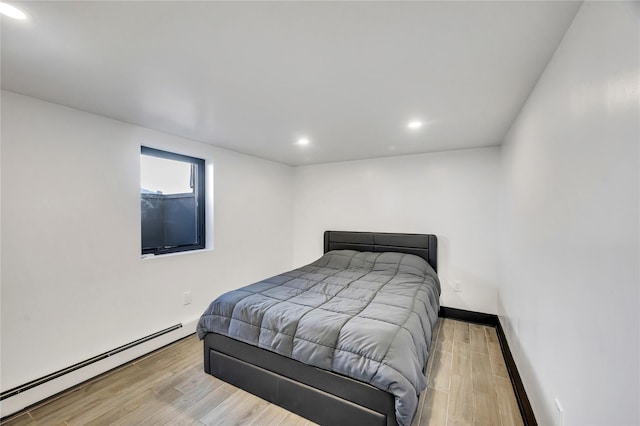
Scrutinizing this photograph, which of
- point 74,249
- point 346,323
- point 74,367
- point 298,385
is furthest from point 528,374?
point 74,249

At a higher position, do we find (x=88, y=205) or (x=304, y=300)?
(x=88, y=205)

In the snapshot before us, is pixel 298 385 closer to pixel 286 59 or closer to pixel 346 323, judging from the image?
pixel 346 323

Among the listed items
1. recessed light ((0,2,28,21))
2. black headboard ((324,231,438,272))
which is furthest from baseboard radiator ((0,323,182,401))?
black headboard ((324,231,438,272))

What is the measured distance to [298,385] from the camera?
1779 mm

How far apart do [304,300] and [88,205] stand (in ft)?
6.55

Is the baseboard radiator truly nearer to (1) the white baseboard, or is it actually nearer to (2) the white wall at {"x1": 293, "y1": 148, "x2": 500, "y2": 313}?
(1) the white baseboard

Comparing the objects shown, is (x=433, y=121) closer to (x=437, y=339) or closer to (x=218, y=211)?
(x=437, y=339)

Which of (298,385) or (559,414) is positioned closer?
(559,414)

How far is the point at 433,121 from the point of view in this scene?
7.83 ft

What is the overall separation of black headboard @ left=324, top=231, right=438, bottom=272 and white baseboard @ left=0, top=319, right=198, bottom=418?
2365 mm

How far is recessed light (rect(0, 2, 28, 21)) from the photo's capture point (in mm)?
1063

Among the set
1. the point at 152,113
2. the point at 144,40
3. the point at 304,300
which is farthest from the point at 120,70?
the point at 304,300

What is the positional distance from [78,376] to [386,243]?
3.47m

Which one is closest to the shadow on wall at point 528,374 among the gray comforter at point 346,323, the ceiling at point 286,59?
the gray comforter at point 346,323
